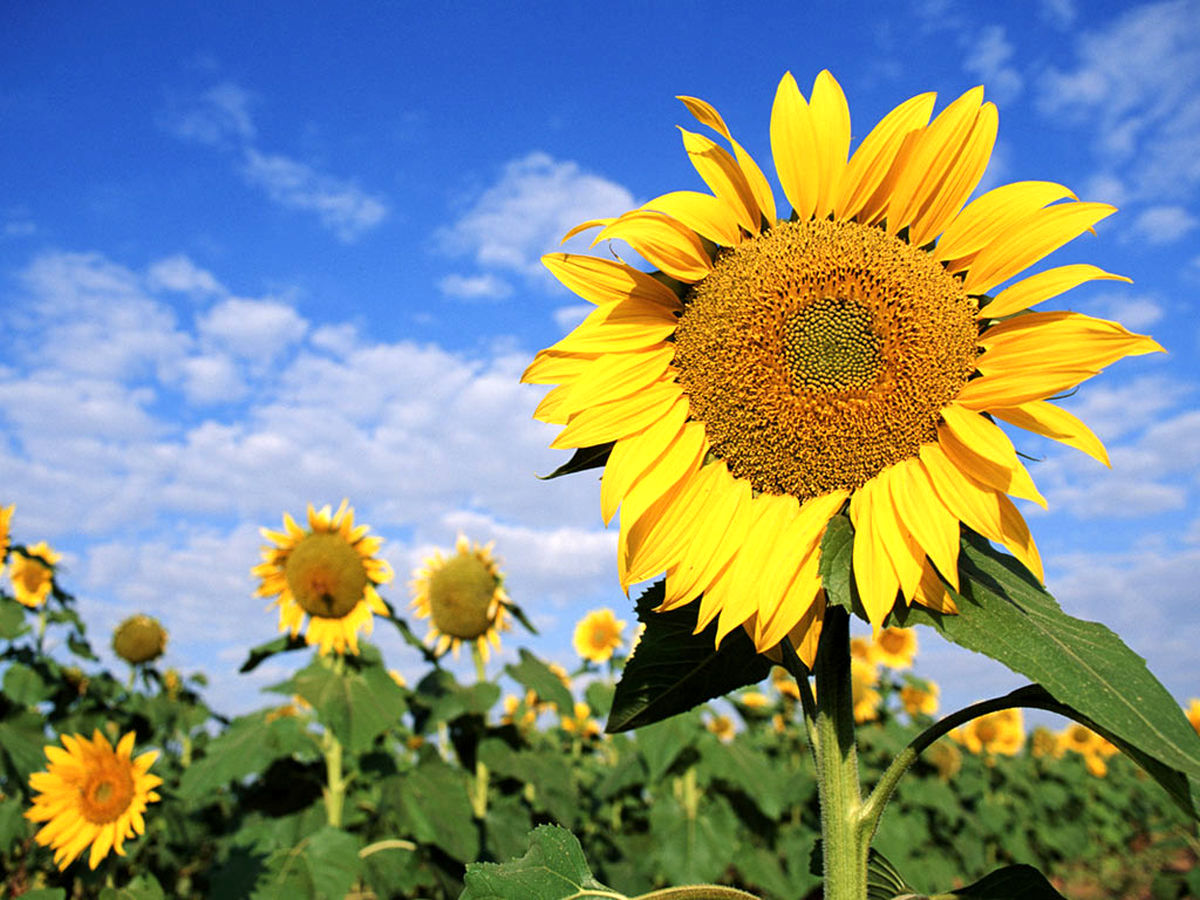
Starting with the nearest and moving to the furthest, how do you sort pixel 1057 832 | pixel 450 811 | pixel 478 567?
pixel 450 811 → pixel 478 567 → pixel 1057 832

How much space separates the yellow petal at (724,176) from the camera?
1395 mm

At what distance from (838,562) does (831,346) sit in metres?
0.35

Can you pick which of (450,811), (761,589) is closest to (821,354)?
(761,589)

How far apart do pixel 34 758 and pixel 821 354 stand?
19.5 feet

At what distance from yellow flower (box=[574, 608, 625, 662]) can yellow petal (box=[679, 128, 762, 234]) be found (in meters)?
7.69

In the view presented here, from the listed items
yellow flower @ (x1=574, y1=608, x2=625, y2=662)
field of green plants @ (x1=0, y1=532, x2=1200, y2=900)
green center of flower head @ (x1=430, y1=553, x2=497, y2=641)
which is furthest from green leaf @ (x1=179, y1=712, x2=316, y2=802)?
yellow flower @ (x1=574, y1=608, x2=625, y2=662)

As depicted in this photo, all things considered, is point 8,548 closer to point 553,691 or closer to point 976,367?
point 553,691

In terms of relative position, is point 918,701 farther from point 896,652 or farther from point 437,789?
point 437,789

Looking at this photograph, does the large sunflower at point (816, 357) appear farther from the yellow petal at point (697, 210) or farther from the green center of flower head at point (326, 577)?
the green center of flower head at point (326, 577)

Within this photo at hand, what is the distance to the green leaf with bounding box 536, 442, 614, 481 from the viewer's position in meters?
1.48

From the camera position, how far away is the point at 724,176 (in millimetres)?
1402

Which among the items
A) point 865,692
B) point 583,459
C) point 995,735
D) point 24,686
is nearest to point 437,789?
point 24,686

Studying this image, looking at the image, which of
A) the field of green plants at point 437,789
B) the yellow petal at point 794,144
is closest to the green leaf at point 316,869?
the field of green plants at point 437,789

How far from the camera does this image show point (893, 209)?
1.42 m
